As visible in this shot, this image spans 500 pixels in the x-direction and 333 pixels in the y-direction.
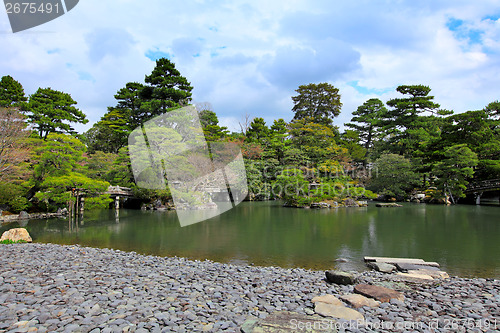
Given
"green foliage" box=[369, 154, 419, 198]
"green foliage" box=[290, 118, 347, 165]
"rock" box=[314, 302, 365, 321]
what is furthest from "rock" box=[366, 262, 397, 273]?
"green foliage" box=[369, 154, 419, 198]

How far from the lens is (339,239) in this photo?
8.38 meters

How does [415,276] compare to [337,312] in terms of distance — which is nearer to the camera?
[337,312]

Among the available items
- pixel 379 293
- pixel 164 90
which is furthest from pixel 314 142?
pixel 379 293

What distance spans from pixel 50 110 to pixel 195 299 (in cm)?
1966

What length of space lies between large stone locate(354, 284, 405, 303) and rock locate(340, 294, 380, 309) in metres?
0.13

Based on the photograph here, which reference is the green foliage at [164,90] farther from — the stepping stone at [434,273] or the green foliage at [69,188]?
the stepping stone at [434,273]

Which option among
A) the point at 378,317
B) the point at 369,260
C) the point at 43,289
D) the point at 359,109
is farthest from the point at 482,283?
the point at 359,109

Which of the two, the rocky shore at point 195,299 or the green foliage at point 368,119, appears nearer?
the rocky shore at point 195,299

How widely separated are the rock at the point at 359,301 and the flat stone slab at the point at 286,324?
0.57 m

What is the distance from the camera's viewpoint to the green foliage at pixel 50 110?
17.8 m

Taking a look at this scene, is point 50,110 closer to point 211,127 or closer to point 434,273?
point 211,127

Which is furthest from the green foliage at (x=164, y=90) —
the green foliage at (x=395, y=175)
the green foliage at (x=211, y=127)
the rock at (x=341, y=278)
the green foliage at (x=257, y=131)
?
the rock at (x=341, y=278)

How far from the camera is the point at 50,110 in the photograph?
18.0m

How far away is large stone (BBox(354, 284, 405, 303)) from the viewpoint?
3.37 metres
